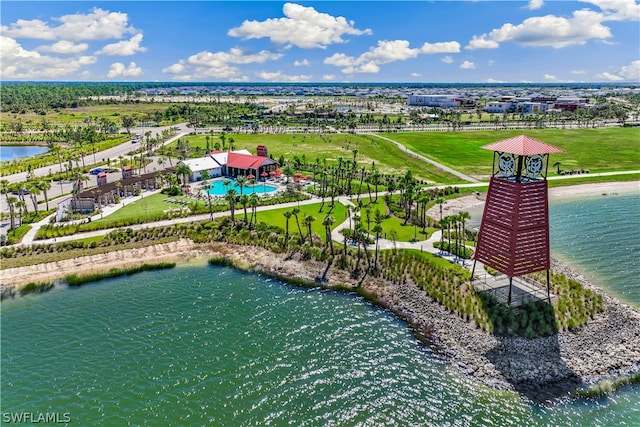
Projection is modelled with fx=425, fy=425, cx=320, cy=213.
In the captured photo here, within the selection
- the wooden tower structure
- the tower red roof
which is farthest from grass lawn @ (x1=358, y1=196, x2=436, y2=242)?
the tower red roof

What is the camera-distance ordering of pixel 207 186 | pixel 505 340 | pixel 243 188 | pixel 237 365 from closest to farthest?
pixel 237 365, pixel 505 340, pixel 207 186, pixel 243 188

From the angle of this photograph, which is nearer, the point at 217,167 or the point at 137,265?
the point at 137,265

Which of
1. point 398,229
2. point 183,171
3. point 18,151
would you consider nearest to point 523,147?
point 398,229

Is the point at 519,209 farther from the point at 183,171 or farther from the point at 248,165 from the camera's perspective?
the point at 248,165

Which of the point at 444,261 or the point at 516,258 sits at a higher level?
the point at 516,258

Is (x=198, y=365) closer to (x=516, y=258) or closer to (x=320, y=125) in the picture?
(x=516, y=258)

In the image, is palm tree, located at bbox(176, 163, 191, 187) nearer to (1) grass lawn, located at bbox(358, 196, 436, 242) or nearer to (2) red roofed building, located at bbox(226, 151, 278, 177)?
(2) red roofed building, located at bbox(226, 151, 278, 177)

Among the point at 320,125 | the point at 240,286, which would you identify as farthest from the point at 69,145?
the point at 240,286
